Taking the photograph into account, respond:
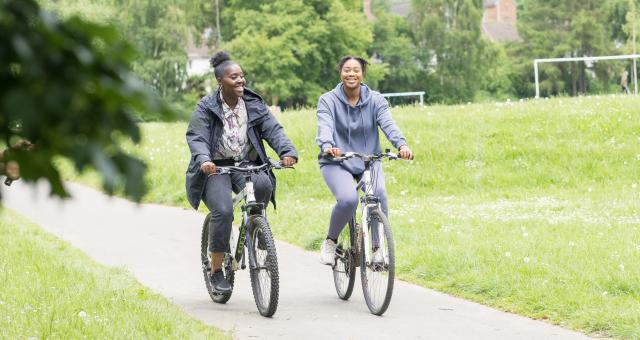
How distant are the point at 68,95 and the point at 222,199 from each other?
654 cm

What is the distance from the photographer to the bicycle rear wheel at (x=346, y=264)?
859cm

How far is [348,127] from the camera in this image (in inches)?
348

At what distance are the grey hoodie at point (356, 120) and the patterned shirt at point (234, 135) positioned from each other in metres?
0.69

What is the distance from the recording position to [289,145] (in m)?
8.31

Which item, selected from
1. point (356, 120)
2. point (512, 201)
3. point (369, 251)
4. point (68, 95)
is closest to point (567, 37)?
point (512, 201)

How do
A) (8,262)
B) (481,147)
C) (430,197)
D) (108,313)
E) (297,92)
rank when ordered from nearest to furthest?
1. (108,313)
2. (8,262)
3. (430,197)
4. (481,147)
5. (297,92)

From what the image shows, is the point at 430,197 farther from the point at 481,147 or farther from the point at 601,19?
the point at 601,19

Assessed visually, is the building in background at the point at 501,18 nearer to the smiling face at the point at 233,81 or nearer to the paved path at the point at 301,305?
the paved path at the point at 301,305

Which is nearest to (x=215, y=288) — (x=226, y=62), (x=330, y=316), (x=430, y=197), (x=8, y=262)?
(x=330, y=316)

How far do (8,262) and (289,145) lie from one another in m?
3.37

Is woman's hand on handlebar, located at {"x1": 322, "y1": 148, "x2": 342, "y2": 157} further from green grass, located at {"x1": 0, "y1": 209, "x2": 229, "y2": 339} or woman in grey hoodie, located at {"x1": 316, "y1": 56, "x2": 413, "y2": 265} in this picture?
green grass, located at {"x1": 0, "y1": 209, "x2": 229, "y2": 339}

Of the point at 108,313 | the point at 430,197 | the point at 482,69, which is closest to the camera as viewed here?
the point at 108,313

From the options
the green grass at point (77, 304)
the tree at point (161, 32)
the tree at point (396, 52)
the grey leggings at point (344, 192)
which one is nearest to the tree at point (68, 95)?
the green grass at point (77, 304)

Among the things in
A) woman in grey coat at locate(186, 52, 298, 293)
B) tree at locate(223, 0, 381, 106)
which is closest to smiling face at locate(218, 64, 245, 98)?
woman in grey coat at locate(186, 52, 298, 293)
